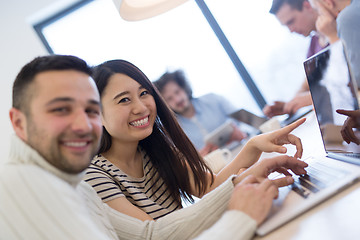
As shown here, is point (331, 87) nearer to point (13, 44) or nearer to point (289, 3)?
point (289, 3)

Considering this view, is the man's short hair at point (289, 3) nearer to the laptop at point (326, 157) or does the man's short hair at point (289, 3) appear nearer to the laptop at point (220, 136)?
the laptop at point (220, 136)

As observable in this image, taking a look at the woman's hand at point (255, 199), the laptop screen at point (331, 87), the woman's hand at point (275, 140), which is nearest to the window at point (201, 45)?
the woman's hand at point (275, 140)

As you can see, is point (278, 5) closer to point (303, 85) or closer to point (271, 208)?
point (303, 85)

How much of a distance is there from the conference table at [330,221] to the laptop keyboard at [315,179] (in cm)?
6

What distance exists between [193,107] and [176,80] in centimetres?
29

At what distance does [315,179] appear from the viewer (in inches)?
32.1

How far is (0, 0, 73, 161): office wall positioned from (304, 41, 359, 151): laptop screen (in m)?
2.63

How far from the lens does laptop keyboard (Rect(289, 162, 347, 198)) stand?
2.45 ft

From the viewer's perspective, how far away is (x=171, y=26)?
3166 mm

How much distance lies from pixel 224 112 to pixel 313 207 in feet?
7.95

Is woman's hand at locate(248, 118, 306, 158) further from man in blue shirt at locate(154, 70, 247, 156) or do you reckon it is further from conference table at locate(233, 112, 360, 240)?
man in blue shirt at locate(154, 70, 247, 156)

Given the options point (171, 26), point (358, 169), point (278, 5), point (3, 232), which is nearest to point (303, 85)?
point (278, 5)

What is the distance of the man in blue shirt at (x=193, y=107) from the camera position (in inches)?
117

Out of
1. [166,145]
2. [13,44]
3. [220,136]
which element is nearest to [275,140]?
[166,145]
